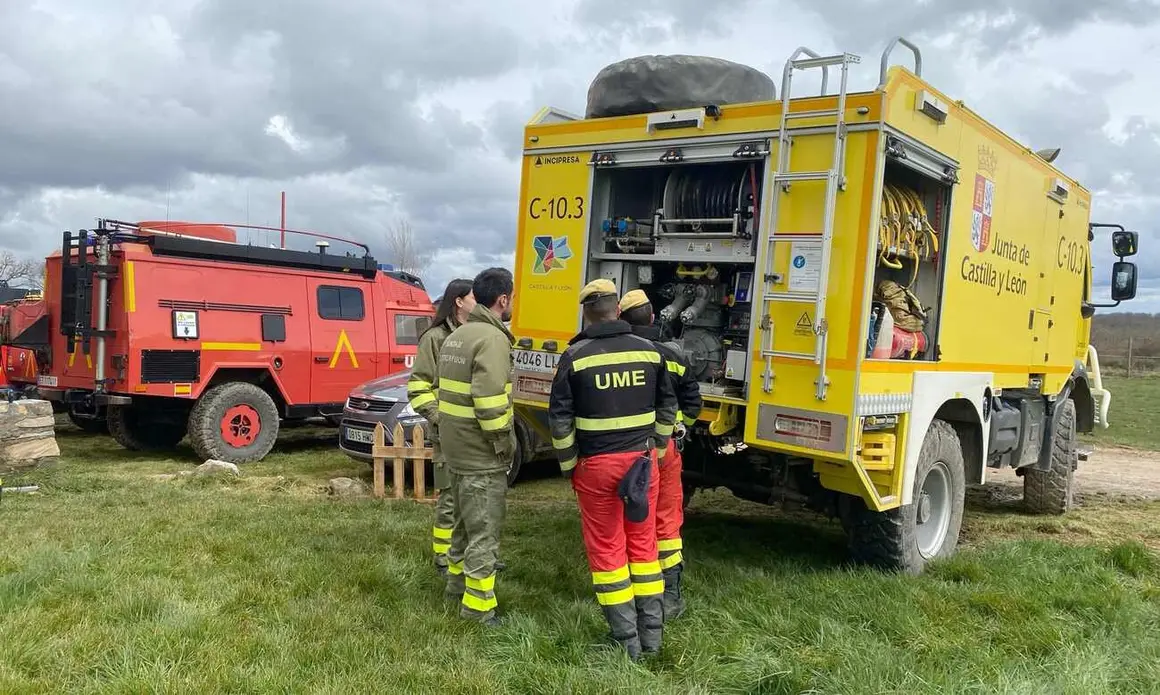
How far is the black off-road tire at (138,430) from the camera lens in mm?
10438

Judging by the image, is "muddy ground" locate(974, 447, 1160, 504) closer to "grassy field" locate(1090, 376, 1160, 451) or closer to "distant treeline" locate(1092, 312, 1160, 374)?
"grassy field" locate(1090, 376, 1160, 451)

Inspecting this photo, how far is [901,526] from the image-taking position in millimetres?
5188

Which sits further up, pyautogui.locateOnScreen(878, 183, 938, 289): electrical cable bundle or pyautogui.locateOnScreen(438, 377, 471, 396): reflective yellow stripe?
pyautogui.locateOnScreen(878, 183, 938, 289): electrical cable bundle

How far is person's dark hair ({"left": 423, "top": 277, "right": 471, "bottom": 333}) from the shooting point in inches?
208

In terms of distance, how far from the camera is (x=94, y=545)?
213 inches

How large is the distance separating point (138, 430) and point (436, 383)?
7315 millimetres

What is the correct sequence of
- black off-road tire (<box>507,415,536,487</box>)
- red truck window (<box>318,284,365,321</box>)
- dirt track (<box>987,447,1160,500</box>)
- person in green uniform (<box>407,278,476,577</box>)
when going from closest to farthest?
1. person in green uniform (<box>407,278,476,577</box>)
2. black off-road tire (<box>507,415,536,487</box>)
3. dirt track (<box>987,447,1160,500</box>)
4. red truck window (<box>318,284,365,321</box>)

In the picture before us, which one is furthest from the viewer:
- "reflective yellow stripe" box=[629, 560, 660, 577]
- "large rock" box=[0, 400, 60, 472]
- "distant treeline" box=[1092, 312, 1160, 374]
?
"distant treeline" box=[1092, 312, 1160, 374]

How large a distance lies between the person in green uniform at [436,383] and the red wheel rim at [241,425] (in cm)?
566

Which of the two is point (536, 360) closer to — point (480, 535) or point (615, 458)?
point (480, 535)

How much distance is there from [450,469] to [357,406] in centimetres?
467

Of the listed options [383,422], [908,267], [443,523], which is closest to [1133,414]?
[908,267]

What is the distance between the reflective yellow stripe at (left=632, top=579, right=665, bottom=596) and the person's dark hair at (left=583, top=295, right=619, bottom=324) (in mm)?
1294

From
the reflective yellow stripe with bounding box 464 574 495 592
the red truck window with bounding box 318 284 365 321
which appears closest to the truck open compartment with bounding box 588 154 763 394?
the reflective yellow stripe with bounding box 464 574 495 592
